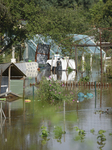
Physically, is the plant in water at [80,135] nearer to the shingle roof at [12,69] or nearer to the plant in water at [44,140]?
the plant in water at [44,140]

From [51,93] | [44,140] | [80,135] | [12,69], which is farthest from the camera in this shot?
[12,69]

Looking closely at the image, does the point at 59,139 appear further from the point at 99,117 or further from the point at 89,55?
the point at 89,55

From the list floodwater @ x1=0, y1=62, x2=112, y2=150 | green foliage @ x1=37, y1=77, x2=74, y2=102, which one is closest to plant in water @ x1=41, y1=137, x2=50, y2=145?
floodwater @ x1=0, y1=62, x2=112, y2=150

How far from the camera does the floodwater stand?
6.19 meters

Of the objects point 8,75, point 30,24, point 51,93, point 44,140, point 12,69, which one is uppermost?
point 30,24

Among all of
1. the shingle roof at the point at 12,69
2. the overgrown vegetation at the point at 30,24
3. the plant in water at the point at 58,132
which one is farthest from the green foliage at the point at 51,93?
the overgrown vegetation at the point at 30,24

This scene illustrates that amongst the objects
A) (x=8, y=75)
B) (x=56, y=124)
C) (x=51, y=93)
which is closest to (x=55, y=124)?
(x=56, y=124)

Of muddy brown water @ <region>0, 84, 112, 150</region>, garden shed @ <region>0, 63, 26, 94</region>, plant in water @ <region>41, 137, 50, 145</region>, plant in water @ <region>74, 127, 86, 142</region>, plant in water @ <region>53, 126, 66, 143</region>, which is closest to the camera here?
muddy brown water @ <region>0, 84, 112, 150</region>

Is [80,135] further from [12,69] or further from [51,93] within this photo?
[12,69]

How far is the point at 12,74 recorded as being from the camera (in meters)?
13.0

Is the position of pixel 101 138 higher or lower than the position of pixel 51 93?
lower

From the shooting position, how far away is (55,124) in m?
7.82

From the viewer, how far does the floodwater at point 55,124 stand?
20.3 feet

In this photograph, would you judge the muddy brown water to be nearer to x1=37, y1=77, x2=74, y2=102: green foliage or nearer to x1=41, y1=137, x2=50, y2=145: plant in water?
x1=41, y1=137, x2=50, y2=145: plant in water
